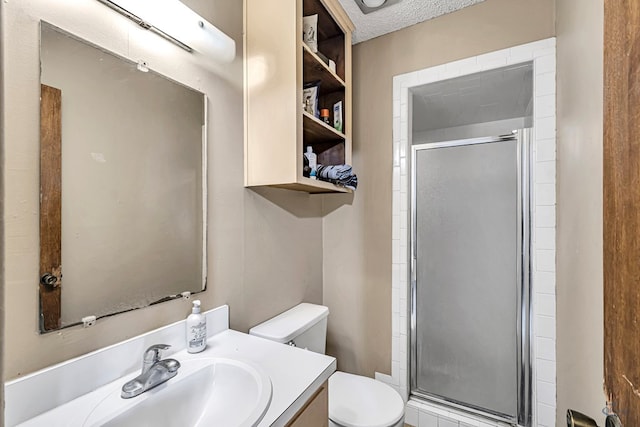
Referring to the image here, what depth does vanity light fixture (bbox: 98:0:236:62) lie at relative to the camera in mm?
906

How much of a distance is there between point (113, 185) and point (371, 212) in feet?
4.45

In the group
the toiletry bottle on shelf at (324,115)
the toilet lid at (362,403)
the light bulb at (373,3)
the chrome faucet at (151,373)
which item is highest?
the light bulb at (373,3)

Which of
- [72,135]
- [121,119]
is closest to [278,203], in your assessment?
[121,119]

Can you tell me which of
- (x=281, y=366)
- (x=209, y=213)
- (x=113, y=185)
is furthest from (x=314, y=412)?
(x=113, y=185)

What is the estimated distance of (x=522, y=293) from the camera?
1503 mm

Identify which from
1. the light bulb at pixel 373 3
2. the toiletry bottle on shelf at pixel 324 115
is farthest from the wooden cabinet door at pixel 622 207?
the light bulb at pixel 373 3

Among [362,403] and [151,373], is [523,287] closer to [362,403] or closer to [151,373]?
[362,403]

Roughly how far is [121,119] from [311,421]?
1.05 meters

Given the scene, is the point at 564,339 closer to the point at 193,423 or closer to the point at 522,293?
the point at 522,293

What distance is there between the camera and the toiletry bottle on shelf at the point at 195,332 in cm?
101

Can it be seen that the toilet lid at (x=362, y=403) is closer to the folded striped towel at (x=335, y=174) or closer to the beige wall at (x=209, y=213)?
the beige wall at (x=209, y=213)

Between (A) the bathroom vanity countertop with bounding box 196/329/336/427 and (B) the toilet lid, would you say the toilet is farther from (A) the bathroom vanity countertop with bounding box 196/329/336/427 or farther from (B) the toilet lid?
(A) the bathroom vanity countertop with bounding box 196/329/336/427

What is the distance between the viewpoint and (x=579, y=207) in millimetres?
1044

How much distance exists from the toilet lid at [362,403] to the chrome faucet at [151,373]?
0.77 meters
